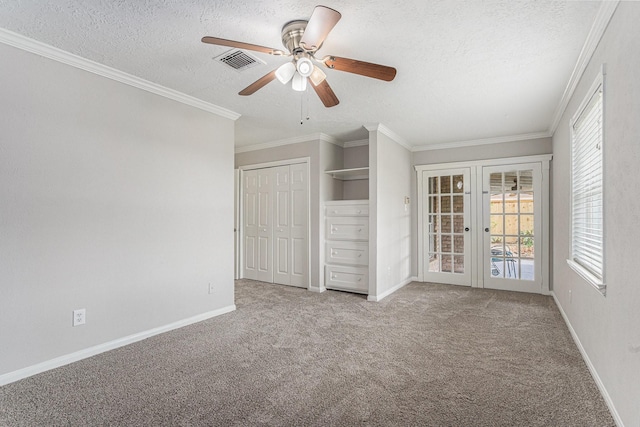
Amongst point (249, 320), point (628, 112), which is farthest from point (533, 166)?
point (249, 320)

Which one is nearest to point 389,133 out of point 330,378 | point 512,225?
point 512,225

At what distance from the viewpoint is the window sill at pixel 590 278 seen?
2025 mm

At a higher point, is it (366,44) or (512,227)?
(366,44)

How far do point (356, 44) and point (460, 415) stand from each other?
2.43 m

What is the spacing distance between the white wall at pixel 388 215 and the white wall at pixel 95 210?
198 cm

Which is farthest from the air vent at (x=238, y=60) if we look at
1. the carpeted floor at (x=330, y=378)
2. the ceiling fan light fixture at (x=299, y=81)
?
the carpeted floor at (x=330, y=378)

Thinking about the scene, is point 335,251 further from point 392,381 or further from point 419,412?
point 419,412

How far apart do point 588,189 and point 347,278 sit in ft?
9.68

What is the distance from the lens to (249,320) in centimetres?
350

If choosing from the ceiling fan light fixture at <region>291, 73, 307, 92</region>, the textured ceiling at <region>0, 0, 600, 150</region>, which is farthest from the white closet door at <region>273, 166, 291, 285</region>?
the ceiling fan light fixture at <region>291, 73, 307, 92</region>

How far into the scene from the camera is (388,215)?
4711 millimetres

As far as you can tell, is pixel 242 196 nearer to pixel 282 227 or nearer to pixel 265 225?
pixel 265 225

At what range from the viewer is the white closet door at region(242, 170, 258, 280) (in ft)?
18.3

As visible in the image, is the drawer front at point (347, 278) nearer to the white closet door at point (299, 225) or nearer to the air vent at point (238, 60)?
the white closet door at point (299, 225)
